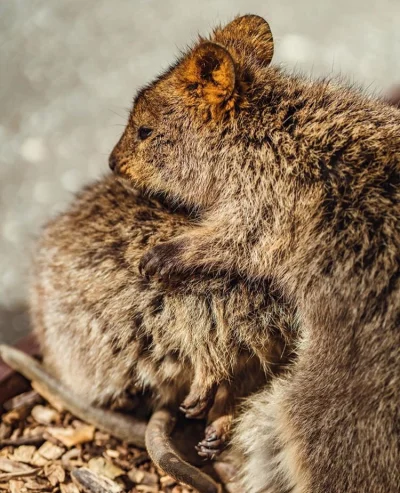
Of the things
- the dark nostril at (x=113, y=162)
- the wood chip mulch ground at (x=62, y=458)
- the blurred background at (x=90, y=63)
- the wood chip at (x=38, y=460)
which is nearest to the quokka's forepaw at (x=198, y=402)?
the wood chip mulch ground at (x=62, y=458)

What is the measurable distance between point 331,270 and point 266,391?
488 millimetres

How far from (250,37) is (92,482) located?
154 centimetres

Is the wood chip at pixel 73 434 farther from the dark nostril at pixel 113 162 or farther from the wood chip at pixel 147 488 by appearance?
the dark nostril at pixel 113 162

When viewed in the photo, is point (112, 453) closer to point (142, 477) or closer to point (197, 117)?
point (142, 477)

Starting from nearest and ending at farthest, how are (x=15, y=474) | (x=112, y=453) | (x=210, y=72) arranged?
(x=210, y=72)
(x=15, y=474)
(x=112, y=453)

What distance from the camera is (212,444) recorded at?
238cm

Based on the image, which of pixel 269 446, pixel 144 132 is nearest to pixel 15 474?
pixel 269 446

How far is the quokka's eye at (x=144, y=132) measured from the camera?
2457 mm

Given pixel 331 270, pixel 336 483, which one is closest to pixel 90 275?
pixel 331 270

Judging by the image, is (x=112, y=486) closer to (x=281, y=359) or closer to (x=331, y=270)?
(x=281, y=359)

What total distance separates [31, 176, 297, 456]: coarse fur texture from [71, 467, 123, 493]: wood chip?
245 millimetres

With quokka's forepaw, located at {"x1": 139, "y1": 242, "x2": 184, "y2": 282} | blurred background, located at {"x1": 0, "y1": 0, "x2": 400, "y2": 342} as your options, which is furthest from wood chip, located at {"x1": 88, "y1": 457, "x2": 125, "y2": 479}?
blurred background, located at {"x1": 0, "y1": 0, "x2": 400, "y2": 342}

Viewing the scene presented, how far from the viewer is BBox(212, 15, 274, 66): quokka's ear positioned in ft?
8.12

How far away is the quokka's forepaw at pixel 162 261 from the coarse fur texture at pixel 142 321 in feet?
0.32
